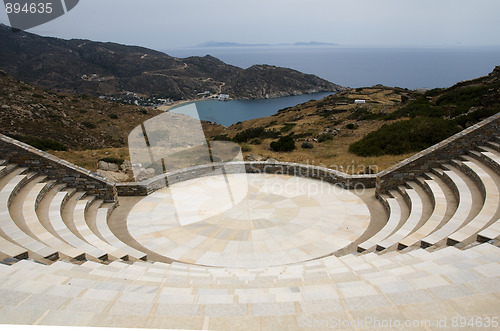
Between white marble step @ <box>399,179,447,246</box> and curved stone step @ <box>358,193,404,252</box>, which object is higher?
white marble step @ <box>399,179,447,246</box>

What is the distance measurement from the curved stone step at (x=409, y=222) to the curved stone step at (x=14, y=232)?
7827 millimetres

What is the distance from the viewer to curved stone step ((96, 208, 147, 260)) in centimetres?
787

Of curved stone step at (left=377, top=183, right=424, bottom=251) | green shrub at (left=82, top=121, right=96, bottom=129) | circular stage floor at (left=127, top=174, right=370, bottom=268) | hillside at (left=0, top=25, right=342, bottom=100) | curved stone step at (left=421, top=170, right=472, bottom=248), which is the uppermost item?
hillside at (left=0, top=25, right=342, bottom=100)

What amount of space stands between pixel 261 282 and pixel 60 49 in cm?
16970

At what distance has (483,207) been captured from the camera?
25.6ft

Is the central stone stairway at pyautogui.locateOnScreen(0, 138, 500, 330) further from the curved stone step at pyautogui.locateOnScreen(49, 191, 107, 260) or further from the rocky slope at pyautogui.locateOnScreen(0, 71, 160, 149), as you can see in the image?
the rocky slope at pyautogui.locateOnScreen(0, 71, 160, 149)

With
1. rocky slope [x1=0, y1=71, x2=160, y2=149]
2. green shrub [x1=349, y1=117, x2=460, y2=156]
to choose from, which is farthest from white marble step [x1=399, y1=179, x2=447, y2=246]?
rocky slope [x1=0, y1=71, x2=160, y2=149]

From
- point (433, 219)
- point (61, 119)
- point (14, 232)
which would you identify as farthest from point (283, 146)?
point (61, 119)

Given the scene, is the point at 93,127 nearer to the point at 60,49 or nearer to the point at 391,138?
the point at 391,138

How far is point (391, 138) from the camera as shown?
20.3 meters

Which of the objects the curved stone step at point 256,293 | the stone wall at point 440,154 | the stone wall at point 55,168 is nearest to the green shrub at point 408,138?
the stone wall at point 440,154

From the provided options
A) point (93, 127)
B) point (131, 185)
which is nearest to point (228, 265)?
point (131, 185)

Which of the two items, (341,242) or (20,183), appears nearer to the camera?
(341,242)

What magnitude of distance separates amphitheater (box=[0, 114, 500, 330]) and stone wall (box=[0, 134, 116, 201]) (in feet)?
0.16
